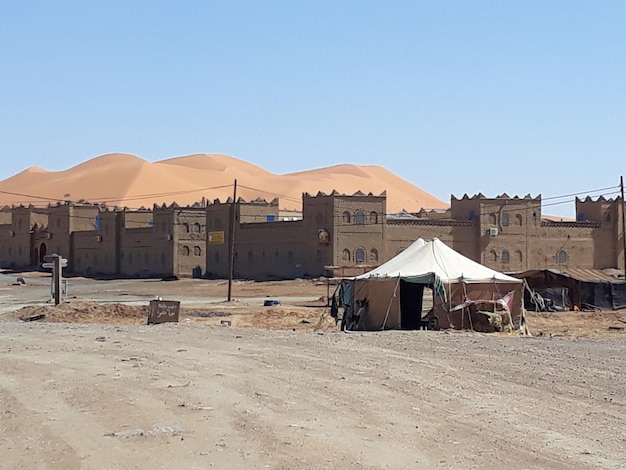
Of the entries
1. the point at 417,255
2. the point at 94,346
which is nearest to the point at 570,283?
the point at 417,255

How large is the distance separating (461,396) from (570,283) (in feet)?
90.2

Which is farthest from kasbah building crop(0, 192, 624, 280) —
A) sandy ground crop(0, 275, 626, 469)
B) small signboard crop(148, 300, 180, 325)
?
sandy ground crop(0, 275, 626, 469)

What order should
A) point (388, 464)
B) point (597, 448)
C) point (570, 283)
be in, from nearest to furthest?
point (388, 464) < point (597, 448) < point (570, 283)

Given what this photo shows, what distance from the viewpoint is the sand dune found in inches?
5487

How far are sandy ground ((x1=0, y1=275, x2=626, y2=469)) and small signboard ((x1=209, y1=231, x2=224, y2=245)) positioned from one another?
48.2 meters

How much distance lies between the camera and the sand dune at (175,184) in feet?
457

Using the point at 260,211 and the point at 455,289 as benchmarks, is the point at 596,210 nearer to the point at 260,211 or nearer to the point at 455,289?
the point at 260,211

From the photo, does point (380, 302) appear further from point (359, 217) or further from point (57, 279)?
point (359, 217)

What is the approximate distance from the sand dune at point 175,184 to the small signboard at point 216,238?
198 feet

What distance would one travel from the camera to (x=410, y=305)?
2803cm

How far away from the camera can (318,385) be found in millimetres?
12555

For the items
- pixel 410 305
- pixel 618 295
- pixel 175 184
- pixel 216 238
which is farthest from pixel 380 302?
pixel 175 184

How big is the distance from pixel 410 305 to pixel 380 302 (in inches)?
75.3

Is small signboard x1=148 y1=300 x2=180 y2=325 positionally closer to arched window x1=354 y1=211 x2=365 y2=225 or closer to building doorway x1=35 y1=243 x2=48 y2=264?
arched window x1=354 y1=211 x2=365 y2=225
